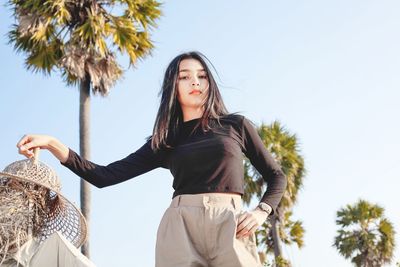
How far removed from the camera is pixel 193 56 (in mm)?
2314

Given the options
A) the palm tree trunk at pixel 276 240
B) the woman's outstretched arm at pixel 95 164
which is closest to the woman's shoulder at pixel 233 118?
the woman's outstretched arm at pixel 95 164

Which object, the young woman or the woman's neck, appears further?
the woman's neck

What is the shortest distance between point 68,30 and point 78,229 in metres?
9.49

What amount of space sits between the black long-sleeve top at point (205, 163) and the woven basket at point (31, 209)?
2114 millimetres

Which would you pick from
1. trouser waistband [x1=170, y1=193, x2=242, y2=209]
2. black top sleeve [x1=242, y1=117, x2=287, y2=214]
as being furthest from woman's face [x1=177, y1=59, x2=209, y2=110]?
trouser waistband [x1=170, y1=193, x2=242, y2=209]

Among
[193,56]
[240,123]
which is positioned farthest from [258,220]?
[193,56]

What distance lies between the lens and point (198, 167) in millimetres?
2039

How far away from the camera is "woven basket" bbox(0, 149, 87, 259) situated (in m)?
4.31

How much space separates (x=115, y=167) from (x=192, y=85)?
1.32 feet

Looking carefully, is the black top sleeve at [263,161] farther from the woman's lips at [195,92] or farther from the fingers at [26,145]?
the fingers at [26,145]

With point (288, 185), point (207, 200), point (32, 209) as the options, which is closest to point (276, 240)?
point (288, 185)

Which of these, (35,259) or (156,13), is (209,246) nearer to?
(35,259)

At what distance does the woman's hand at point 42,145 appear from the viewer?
206 centimetres

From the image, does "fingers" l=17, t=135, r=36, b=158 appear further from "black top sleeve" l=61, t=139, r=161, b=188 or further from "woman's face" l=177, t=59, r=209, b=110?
"woman's face" l=177, t=59, r=209, b=110
